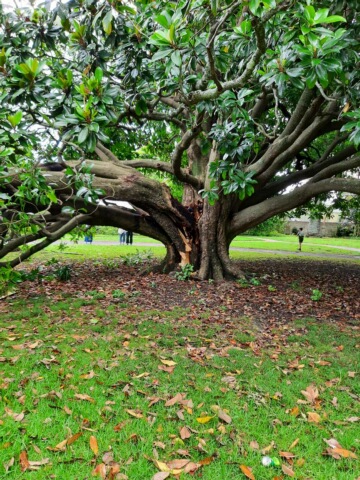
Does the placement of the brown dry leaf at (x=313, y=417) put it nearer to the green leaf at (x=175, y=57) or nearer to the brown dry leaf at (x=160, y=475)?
the brown dry leaf at (x=160, y=475)

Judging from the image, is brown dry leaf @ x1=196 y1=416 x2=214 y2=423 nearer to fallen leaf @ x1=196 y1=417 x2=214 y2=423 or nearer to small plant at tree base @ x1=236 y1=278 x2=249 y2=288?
fallen leaf @ x1=196 y1=417 x2=214 y2=423

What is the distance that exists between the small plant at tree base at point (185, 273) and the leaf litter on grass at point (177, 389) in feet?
4.89

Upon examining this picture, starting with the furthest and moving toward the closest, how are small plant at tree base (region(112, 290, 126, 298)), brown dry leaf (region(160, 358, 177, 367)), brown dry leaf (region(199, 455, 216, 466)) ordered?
small plant at tree base (region(112, 290, 126, 298)) → brown dry leaf (region(160, 358, 177, 367)) → brown dry leaf (region(199, 455, 216, 466))

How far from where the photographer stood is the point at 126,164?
740 centimetres

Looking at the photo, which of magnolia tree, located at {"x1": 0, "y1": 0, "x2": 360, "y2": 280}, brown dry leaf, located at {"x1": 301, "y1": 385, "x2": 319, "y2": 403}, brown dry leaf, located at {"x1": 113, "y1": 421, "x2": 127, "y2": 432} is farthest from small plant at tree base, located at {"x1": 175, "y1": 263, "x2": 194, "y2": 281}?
brown dry leaf, located at {"x1": 113, "y1": 421, "x2": 127, "y2": 432}

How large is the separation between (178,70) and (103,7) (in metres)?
0.95

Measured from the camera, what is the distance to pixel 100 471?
205 centimetres

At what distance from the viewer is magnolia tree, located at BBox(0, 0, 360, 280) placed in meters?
2.76

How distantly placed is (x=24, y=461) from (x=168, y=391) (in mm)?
1215

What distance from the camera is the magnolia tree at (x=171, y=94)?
276 centimetres

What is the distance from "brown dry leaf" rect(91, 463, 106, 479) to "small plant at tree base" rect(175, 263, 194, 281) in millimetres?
4767

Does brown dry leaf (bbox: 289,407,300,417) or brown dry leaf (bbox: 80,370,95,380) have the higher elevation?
brown dry leaf (bbox: 80,370,95,380)

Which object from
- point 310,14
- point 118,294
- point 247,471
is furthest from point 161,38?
point 118,294

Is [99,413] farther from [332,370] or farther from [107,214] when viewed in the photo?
[107,214]
